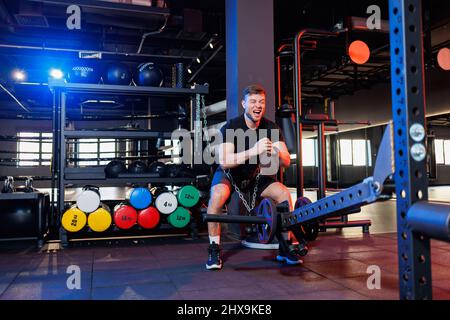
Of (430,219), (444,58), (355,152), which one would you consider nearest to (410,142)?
(430,219)

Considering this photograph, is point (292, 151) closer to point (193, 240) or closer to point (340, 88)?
point (193, 240)

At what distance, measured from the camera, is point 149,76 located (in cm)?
337

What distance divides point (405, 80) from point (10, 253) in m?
2.73

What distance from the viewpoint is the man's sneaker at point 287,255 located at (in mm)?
2264

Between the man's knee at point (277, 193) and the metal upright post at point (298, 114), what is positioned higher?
the metal upright post at point (298, 114)

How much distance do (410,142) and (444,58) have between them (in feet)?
19.3

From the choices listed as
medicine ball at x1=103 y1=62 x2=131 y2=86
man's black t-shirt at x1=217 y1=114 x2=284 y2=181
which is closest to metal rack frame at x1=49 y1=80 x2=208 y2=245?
medicine ball at x1=103 y1=62 x2=131 y2=86

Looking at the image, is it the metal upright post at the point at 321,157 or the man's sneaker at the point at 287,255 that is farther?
the metal upright post at the point at 321,157

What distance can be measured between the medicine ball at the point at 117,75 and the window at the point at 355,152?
1048 cm

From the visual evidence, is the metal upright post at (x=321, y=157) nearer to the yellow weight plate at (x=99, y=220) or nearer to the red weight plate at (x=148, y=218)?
the red weight plate at (x=148, y=218)

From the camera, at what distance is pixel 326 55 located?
24.3 feet

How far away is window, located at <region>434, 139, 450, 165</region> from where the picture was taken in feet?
44.2

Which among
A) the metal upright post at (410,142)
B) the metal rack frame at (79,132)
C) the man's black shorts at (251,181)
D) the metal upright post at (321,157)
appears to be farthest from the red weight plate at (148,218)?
the metal upright post at (410,142)
